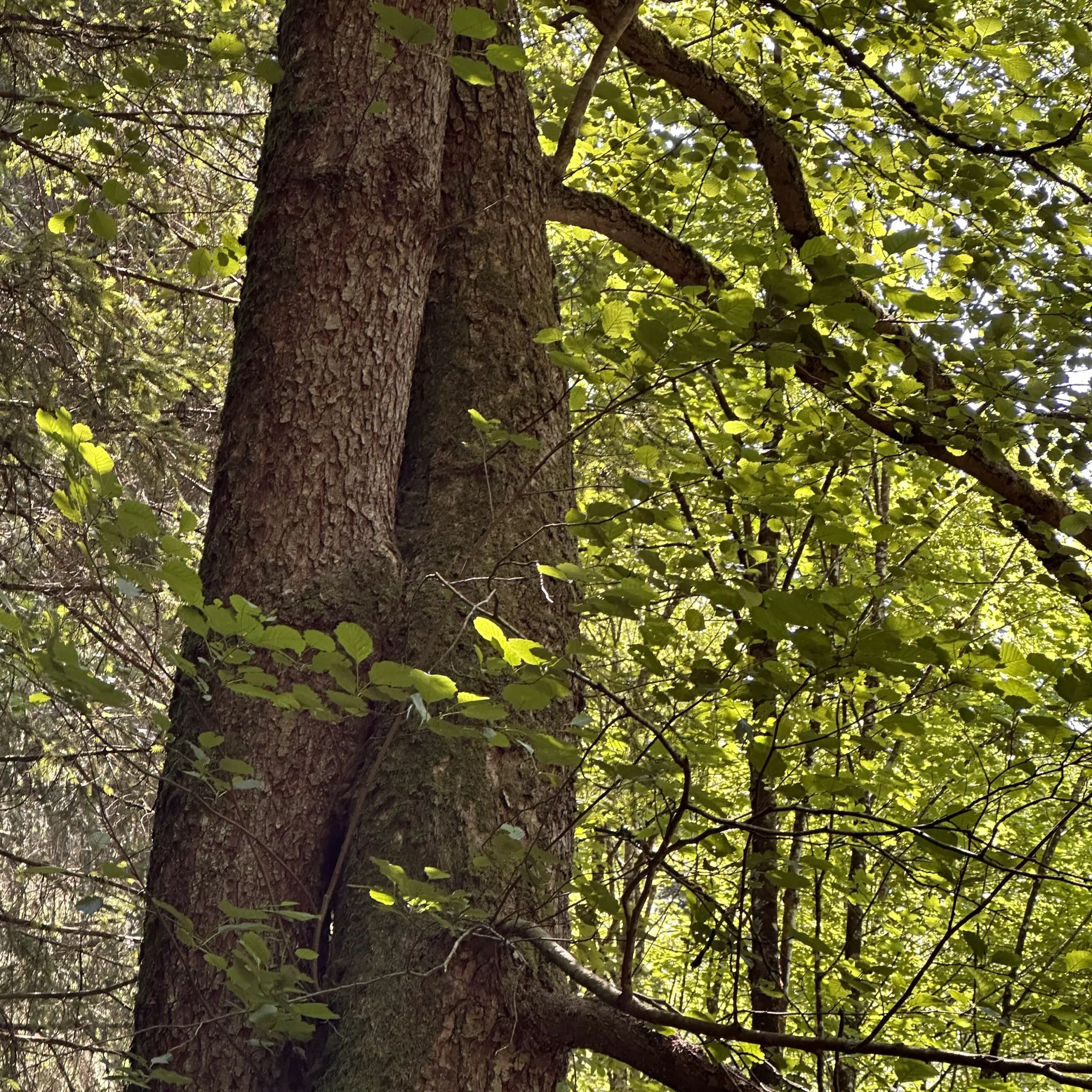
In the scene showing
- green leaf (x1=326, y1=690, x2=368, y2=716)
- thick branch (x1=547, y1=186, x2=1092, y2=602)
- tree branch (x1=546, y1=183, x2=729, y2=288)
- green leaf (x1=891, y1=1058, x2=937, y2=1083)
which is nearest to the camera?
green leaf (x1=326, y1=690, x2=368, y2=716)

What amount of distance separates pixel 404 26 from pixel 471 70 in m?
0.17

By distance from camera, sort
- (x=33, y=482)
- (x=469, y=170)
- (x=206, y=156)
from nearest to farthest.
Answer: (x=469, y=170) < (x=33, y=482) < (x=206, y=156)

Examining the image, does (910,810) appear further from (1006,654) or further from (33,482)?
(33,482)

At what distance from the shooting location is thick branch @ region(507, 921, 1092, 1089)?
1.43 m

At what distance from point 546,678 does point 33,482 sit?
5.75 metres

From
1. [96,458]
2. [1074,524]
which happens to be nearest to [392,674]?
[96,458]

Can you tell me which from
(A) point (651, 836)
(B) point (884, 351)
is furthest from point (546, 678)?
(B) point (884, 351)

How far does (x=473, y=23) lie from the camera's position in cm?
165

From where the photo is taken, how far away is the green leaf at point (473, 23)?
1.63 metres

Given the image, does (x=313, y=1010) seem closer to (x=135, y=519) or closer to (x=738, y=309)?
(x=135, y=519)

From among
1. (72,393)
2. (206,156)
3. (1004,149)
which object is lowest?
(72,393)

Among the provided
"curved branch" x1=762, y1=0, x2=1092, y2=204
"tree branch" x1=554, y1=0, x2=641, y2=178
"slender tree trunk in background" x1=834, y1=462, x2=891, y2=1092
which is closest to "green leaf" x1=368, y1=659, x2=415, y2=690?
"slender tree trunk in background" x1=834, y1=462, x2=891, y2=1092

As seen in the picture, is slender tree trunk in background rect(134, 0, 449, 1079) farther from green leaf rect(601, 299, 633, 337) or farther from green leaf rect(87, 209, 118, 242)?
green leaf rect(601, 299, 633, 337)

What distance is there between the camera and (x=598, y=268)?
4309mm
